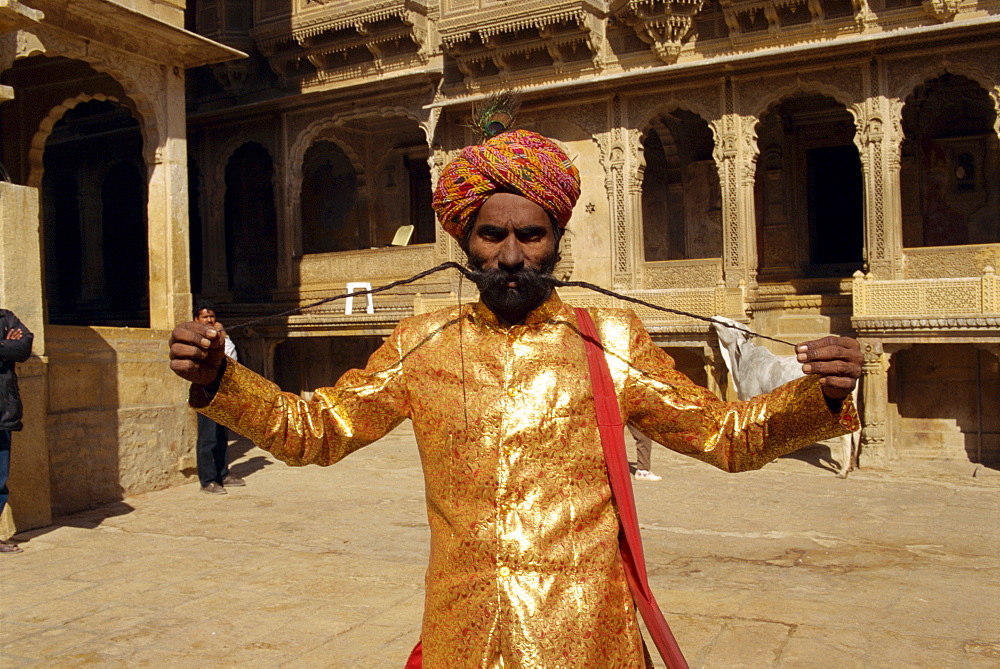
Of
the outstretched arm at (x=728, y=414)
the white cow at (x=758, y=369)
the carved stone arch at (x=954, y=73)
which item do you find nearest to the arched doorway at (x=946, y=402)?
the white cow at (x=758, y=369)

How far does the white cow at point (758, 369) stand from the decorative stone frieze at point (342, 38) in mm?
7411

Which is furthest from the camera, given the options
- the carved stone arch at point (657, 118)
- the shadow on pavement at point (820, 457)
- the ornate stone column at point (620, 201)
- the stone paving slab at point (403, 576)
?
the ornate stone column at point (620, 201)

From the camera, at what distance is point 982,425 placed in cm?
1144

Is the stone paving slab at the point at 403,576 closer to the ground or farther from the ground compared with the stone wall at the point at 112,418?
closer to the ground

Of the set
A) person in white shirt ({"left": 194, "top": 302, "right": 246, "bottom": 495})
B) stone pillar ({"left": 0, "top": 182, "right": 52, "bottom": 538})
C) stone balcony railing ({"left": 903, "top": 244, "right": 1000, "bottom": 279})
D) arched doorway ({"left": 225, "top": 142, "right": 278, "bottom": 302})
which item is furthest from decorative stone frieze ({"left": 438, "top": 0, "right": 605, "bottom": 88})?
stone pillar ({"left": 0, "top": 182, "right": 52, "bottom": 538})

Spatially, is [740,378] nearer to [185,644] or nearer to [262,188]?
[185,644]

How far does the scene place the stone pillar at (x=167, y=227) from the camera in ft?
33.2

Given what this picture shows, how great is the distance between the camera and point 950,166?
1370 centimetres

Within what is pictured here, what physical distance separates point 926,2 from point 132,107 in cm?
948

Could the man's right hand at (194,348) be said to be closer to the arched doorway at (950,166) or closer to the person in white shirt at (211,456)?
the person in white shirt at (211,456)

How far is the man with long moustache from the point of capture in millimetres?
2006

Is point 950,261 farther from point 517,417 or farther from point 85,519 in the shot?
point 517,417

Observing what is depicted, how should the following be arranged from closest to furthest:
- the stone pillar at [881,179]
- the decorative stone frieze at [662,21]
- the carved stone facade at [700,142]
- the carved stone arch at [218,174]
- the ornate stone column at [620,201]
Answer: the carved stone facade at [700,142]
the stone pillar at [881,179]
the decorative stone frieze at [662,21]
the ornate stone column at [620,201]
the carved stone arch at [218,174]

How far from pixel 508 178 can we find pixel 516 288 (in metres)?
0.26
